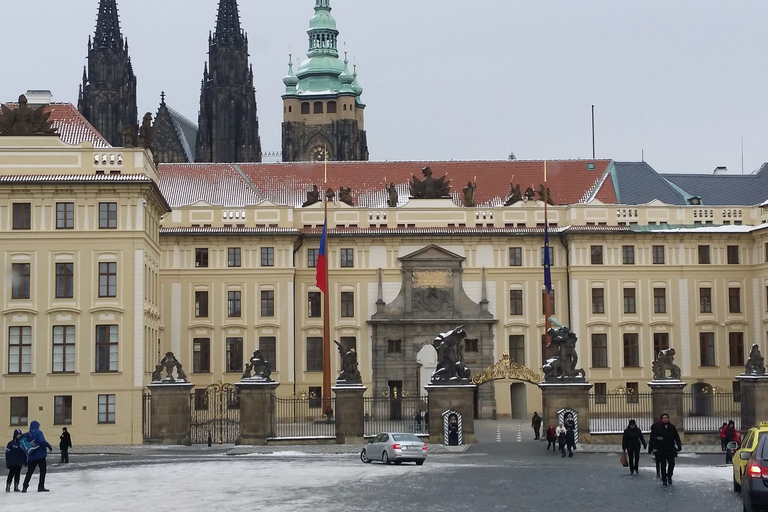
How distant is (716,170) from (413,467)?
51.0 meters

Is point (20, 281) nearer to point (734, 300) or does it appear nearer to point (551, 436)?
point (551, 436)

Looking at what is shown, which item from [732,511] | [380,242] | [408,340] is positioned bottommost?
[732,511]

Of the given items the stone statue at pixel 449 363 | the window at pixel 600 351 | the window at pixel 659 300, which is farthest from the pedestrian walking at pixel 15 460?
the window at pixel 659 300

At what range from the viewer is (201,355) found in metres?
72.0

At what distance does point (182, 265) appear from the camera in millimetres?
72250

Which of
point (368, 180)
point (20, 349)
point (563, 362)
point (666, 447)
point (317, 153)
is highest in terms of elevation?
point (317, 153)

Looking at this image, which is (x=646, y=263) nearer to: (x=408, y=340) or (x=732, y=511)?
(x=408, y=340)

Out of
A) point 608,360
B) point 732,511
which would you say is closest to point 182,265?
point 608,360

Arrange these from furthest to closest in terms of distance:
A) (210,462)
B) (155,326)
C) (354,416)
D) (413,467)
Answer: (155,326) → (354,416) → (210,462) → (413,467)

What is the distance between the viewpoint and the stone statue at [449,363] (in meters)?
48.8

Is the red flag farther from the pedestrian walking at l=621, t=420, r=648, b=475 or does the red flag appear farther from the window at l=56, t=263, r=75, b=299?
the pedestrian walking at l=621, t=420, r=648, b=475

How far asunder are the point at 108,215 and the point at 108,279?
8.19 ft

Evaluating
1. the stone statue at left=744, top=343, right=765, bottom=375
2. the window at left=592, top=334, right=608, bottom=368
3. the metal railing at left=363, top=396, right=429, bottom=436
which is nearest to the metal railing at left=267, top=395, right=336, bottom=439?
the metal railing at left=363, top=396, right=429, bottom=436

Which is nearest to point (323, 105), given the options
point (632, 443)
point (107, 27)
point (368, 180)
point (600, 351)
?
point (107, 27)
